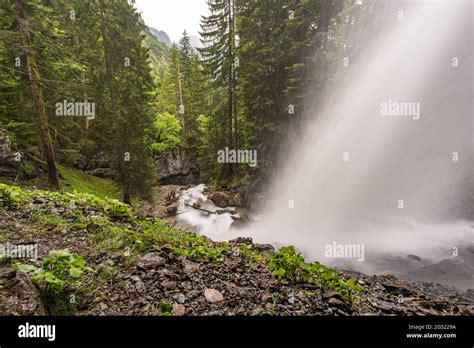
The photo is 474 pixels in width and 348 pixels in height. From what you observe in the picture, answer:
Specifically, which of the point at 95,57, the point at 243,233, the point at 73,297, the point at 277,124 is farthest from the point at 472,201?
the point at 95,57

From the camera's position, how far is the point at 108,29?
1334 centimetres

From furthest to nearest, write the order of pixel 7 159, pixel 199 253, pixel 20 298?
pixel 7 159
pixel 199 253
pixel 20 298

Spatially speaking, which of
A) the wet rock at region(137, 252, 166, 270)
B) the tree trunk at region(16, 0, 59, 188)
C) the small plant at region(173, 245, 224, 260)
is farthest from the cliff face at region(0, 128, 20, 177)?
the small plant at region(173, 245, 224, 260)

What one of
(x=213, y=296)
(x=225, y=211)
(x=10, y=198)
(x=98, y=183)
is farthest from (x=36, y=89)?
(x=225, y=211)

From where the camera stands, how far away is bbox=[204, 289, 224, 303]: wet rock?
10.4ft

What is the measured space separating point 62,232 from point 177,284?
10.4 ft

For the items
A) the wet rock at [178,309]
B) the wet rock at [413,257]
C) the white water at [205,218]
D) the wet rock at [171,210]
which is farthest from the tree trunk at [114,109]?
the wet rock at [413,257]

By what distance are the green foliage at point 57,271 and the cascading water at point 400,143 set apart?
9.02 metres

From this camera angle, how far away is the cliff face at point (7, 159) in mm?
9789

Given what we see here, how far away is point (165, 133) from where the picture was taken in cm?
2695

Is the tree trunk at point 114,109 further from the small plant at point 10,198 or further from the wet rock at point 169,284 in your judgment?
the wet rock at point 169,284

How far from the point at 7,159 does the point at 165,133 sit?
17593 mm

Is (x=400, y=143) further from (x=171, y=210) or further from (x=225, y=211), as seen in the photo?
(x=171, y=210)

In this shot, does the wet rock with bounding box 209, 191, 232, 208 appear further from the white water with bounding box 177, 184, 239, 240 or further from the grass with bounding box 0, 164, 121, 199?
the grass with bounding box 0, 164, 121, 199
